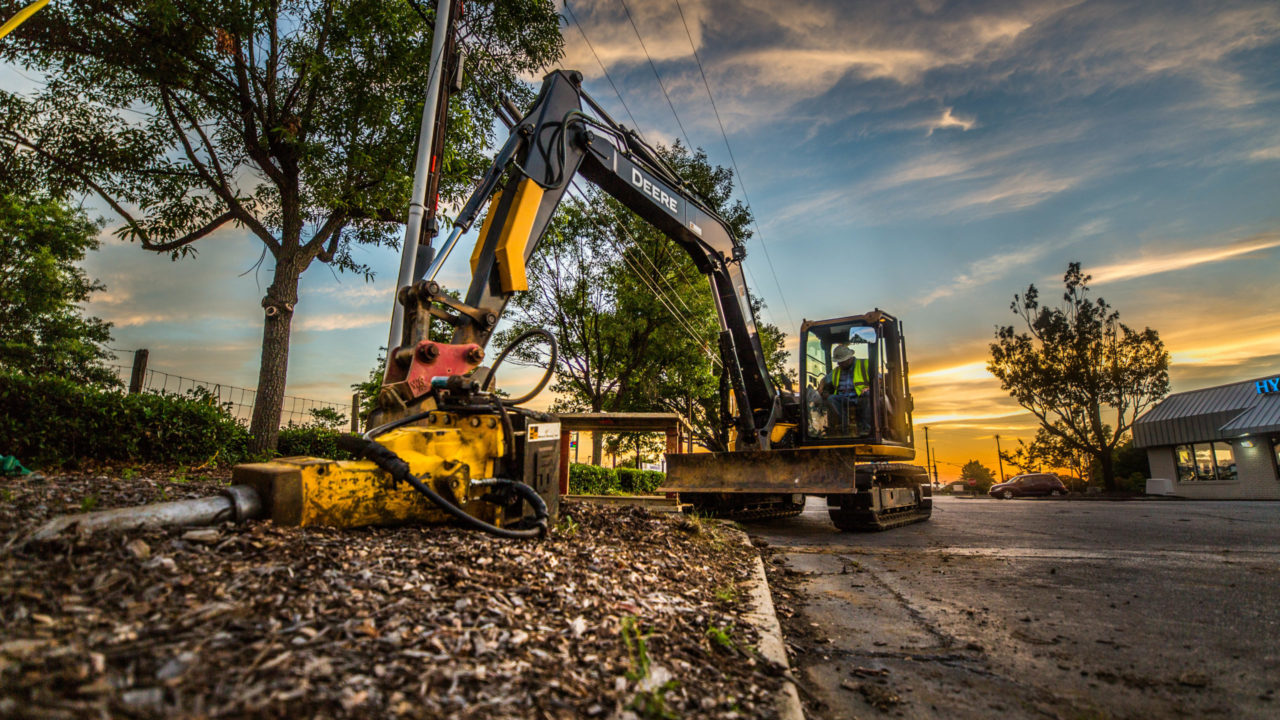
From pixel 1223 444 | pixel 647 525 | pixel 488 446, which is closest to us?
pixel 488 446

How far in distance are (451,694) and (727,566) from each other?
3038 millimetres

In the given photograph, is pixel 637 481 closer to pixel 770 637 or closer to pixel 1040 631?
pixel 1040 631

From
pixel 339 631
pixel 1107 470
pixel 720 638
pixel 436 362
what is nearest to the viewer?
pixel 339 631

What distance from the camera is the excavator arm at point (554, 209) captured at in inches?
193

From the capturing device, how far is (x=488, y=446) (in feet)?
12.1

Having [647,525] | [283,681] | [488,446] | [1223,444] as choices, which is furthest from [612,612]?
[1223,444]

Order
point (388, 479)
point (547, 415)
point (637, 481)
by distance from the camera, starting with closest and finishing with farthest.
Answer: point (388, 479), point (547, 415), point (637, 481)

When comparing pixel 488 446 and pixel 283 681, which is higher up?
pixel 488 446

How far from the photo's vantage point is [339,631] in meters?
1.79

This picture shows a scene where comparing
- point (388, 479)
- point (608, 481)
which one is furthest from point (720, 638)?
point (608, 481)

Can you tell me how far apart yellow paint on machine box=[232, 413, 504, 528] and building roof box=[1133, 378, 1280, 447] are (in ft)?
96.0

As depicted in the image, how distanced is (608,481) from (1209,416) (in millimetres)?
25374

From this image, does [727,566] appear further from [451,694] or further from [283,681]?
[283,681]

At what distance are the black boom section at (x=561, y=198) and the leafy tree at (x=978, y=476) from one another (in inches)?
1616
